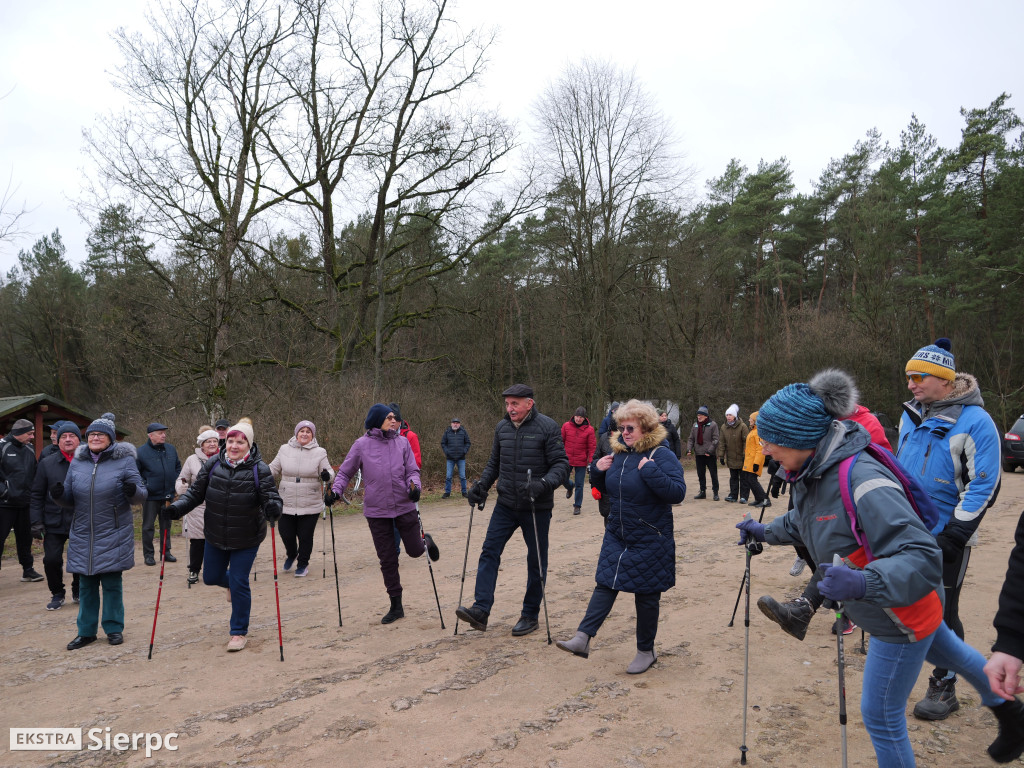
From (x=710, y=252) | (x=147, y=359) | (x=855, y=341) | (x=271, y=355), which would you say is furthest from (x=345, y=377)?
(x=855, y=341)

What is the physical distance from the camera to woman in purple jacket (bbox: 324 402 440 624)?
20.3ft

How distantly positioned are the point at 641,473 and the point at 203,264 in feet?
40.7

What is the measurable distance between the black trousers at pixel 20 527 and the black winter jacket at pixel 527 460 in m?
6.24

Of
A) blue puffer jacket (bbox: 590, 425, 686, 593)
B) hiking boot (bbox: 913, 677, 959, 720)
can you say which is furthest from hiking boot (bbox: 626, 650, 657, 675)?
hiking boot (bbox: 913, 677, 959, 720)

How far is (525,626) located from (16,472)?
6.54m

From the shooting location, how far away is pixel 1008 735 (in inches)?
98.7

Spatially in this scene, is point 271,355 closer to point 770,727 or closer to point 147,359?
point 147,359

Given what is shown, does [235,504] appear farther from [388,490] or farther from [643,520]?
[643,520]

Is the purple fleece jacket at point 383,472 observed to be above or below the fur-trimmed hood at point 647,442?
below

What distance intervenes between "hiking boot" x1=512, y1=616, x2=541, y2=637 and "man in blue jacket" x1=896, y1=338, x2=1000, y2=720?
2.80 meters

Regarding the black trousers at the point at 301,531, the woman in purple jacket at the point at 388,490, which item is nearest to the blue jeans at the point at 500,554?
the woman in purple jacket at the point at 388,490

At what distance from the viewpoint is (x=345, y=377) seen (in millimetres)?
18656

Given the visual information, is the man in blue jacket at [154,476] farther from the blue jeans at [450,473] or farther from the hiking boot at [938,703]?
the hiking boot at [938,703]

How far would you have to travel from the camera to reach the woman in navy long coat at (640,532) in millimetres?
4668
